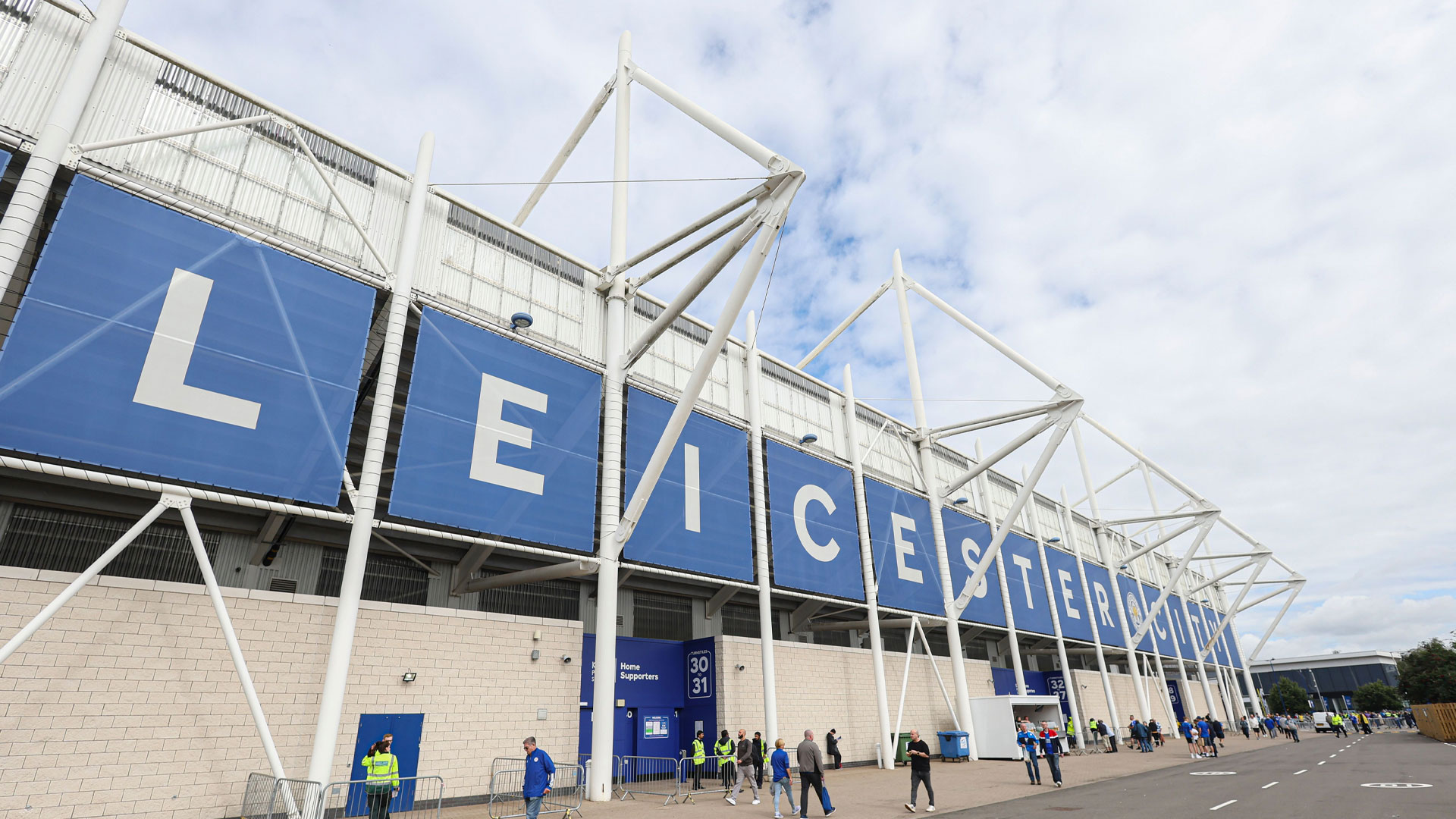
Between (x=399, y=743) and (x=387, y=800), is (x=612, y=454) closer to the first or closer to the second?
(x=399, y=743)

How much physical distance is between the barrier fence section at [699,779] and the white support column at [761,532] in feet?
7.02

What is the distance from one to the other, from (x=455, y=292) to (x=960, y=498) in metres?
Answer: 30.8

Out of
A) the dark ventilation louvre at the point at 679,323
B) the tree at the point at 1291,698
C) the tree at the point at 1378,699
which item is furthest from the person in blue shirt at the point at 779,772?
the tree at the point at 1291,698

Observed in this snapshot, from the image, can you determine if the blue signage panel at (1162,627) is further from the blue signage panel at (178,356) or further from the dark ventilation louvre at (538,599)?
the blue signage panel at (178,356)

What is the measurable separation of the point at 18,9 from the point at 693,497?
61.3 ft

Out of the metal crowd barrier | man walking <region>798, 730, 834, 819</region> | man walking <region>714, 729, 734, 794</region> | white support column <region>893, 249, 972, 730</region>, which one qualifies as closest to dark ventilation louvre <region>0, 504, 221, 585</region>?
the metal crowd barrier

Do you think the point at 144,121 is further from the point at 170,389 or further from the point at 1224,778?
the point at 1224,778

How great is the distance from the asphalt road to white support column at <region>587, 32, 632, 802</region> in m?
8.49

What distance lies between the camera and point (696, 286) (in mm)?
18531

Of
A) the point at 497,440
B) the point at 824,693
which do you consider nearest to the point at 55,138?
the point at 497,440

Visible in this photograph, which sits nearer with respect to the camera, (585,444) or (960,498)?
(585,444)

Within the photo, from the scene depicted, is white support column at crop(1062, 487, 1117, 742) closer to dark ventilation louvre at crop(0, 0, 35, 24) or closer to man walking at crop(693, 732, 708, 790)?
man walking at crop(693, 732, 708, 790)

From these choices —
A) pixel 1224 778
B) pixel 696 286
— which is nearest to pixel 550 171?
pixel 696 286

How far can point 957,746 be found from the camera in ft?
104
